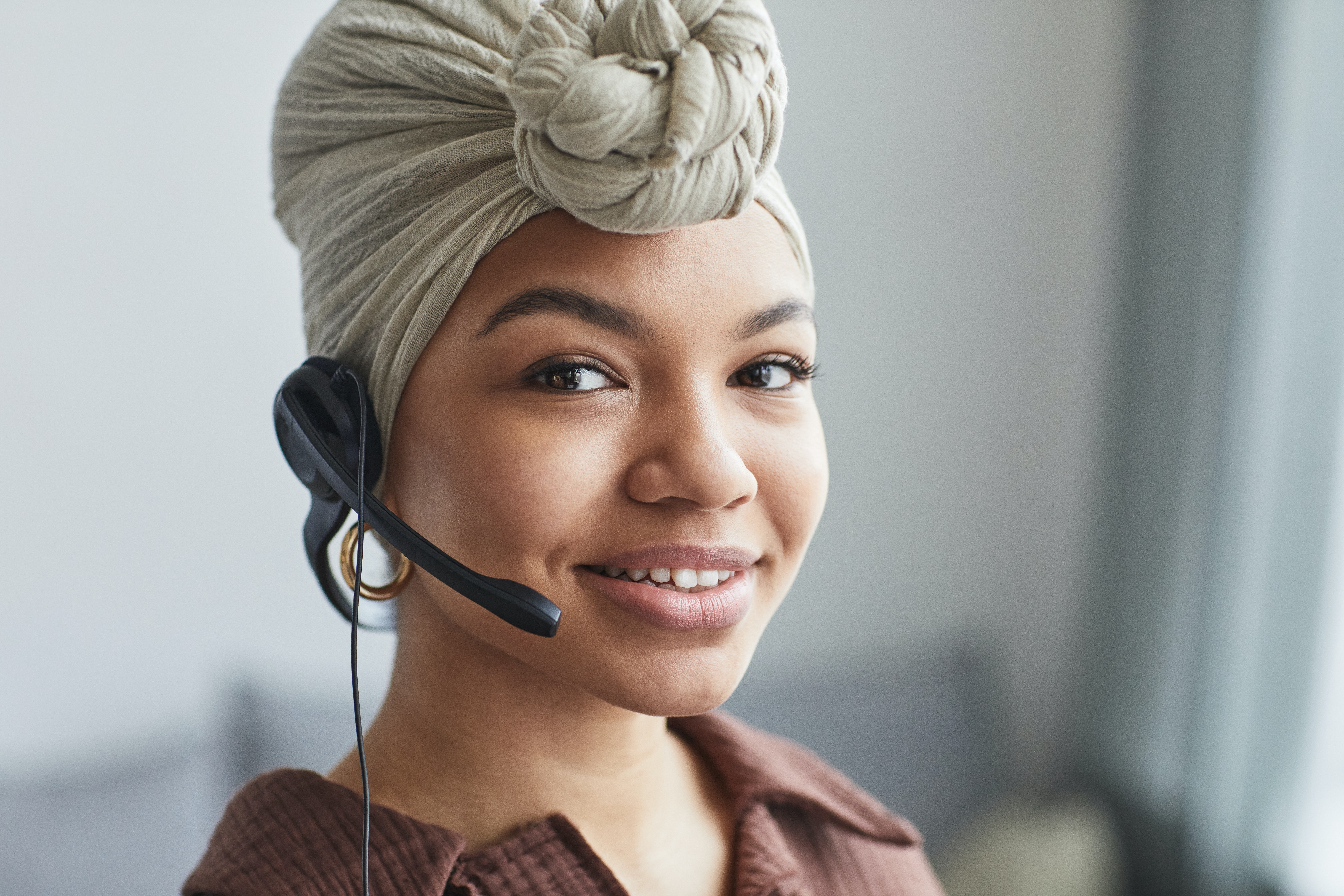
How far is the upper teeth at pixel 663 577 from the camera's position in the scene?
72 cm

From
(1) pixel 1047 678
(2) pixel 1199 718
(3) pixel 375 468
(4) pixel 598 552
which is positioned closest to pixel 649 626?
(4) pixel 598 552

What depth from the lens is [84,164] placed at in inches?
65.7

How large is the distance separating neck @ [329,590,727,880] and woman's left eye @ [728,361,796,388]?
0.26 metres

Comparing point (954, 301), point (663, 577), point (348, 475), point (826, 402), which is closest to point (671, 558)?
point (663, 577)

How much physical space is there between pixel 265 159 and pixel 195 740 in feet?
3.27

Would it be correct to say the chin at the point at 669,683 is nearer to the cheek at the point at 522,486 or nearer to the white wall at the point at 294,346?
the cheek at the point at 522,486

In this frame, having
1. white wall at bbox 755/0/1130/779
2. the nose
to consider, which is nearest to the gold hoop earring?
the nose

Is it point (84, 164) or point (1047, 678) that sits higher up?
point (84, 164)

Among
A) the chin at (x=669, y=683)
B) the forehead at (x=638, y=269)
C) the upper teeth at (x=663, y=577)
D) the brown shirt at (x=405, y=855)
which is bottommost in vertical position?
the brown shirt at (x=405, y=855)

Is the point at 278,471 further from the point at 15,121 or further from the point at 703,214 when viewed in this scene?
the point at 703,214

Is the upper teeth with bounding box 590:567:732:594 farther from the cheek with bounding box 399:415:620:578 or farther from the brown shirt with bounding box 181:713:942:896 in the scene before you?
the brown shirt with bounding box 181:713:942:896

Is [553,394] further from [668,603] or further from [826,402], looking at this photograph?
[826,402]

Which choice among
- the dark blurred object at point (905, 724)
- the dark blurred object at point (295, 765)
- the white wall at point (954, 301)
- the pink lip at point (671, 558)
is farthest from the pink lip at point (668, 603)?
the white wall at point (954, 301)

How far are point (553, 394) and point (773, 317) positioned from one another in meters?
0.16
